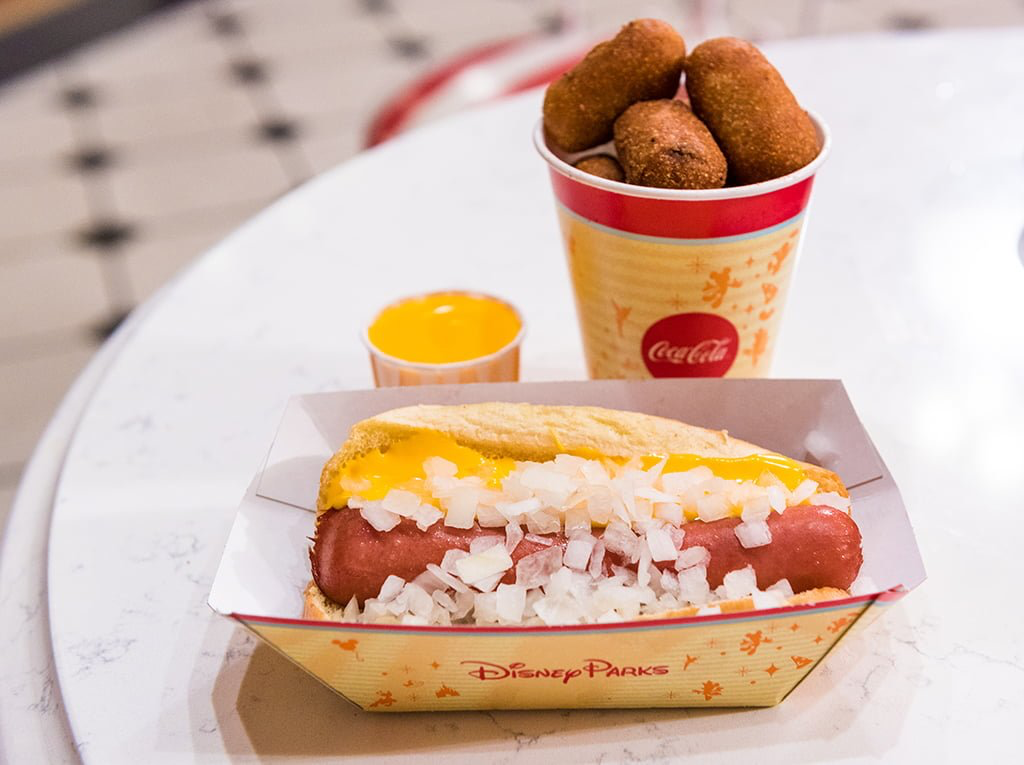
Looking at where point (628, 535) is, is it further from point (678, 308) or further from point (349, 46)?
point (349, 46)

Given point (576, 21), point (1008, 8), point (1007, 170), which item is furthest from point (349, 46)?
point (1007, 170)

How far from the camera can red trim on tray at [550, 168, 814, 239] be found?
3.60 feet

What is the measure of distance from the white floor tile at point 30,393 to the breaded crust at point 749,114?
8.50 feet

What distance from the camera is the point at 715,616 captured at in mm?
817

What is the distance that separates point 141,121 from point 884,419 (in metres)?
4.31

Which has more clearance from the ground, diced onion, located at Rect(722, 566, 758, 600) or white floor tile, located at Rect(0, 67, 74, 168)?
diced onion, located at Rect(722, 566, 758, 600)

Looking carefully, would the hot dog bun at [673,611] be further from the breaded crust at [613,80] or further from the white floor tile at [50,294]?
the white floor tile at [50,294]

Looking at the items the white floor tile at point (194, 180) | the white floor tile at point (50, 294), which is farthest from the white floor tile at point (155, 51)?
the white floor tile at point (50, 294)

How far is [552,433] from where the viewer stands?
3.46 ft

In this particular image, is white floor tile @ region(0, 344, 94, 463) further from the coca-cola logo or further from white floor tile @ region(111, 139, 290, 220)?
the coca-cola logo

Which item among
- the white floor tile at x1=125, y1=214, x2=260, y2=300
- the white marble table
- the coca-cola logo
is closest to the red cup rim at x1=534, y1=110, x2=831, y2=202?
the coca-cola logo

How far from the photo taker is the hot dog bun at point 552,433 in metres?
1.05

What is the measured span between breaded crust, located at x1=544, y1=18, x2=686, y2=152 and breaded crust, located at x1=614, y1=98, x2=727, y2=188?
53mm

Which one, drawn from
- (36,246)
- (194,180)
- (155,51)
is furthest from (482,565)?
(155,51)
